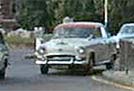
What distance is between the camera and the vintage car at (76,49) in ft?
74.4

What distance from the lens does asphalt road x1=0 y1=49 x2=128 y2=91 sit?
1795cm

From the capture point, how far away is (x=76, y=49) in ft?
74.3

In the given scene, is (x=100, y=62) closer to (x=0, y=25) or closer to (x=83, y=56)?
(x=83, y=56)

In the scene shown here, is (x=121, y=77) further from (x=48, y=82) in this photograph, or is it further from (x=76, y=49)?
(x=76, y=49)

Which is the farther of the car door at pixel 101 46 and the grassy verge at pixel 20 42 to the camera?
the grassy verge at pixel 20 42

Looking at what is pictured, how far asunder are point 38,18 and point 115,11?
780 cm

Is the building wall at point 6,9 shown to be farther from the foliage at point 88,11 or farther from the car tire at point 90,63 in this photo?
the car tire at point 90,63

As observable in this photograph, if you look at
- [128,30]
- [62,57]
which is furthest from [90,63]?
[128,30]

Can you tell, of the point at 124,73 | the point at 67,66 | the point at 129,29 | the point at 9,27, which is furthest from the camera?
the point at 9,27

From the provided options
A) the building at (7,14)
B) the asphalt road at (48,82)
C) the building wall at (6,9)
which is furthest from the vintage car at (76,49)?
the building wall at (6,9)

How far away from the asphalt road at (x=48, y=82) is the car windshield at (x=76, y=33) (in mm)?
1288

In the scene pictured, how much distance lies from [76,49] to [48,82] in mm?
2997

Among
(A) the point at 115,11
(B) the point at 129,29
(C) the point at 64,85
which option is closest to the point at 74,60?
(C) the point at 64,85

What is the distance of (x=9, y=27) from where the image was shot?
65.8 meters
